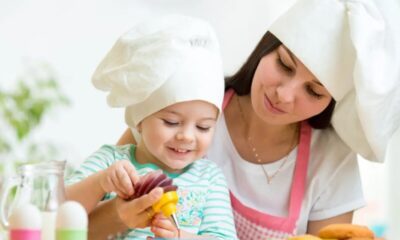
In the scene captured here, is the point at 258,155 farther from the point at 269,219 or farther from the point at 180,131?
the point at 180,131

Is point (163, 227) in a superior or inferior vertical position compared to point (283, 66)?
inferior

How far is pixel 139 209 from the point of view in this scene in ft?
3.68

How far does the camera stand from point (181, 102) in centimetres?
132

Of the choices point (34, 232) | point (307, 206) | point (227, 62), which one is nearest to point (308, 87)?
point (307, 206)

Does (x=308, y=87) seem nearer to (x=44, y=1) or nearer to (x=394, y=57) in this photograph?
(x=394, y=57)

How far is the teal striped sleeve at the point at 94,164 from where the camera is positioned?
137 centimetres

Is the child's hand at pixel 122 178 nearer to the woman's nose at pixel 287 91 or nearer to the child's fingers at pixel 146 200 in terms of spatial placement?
the child's fingers at pixel 146 200

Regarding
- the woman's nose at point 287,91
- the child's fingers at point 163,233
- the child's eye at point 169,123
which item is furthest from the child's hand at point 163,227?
the woman's nose at point 287,91

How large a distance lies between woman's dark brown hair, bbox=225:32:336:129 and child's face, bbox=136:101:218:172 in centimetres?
33

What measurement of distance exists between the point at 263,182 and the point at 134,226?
595 mm

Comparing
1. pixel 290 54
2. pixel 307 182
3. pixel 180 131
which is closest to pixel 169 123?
pixel 180 131

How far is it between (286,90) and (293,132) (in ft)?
0.94

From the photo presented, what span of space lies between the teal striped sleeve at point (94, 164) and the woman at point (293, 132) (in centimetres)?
24

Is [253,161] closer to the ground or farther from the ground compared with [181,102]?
closer to the ground
